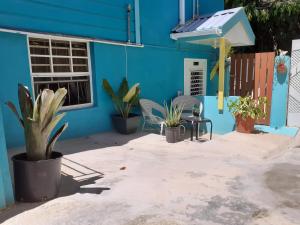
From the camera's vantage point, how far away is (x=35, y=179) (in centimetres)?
321

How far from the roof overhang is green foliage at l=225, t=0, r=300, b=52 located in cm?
580

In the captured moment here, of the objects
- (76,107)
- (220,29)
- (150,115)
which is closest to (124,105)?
(150,115)

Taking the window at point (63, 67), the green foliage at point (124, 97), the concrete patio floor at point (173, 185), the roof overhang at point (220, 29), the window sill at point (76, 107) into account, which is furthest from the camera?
the roof overhang at point (220, 29)

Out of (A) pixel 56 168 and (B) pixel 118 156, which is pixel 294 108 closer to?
(B) pixel 118 156

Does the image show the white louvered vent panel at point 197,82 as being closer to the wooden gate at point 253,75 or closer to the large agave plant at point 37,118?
the wooden gate at point 253,75

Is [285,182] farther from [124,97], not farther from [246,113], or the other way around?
[124,97]

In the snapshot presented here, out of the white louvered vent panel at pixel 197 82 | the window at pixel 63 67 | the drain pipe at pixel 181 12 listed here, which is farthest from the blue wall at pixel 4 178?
the white louvered vent panel at pixel 197 82

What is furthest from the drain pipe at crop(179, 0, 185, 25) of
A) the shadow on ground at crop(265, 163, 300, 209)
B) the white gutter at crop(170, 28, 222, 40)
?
the shadow on ground at crop(265, 163, 300, 209)

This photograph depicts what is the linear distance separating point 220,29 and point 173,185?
5.27 m

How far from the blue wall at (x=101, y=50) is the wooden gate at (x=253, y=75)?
173 cm

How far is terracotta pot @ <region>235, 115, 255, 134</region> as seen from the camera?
6633 millimetres

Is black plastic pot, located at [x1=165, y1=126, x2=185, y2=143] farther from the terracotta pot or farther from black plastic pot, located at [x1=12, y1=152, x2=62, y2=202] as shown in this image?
black plastic pot, located at [x1=12, y1=152, x2=62, y2=202]

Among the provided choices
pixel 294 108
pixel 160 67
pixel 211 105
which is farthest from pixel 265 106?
pixel 160 67

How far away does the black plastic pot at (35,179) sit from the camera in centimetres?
320
